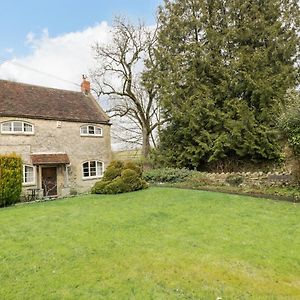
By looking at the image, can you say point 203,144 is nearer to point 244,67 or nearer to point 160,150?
point 160,150

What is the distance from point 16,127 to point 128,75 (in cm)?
1467

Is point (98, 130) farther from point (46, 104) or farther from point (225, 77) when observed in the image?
point (225, 77)

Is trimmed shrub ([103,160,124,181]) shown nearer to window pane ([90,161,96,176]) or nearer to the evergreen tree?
window pane ([90,161,96,176])

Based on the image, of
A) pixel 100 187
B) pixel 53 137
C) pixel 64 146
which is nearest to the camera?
pixel 100 187

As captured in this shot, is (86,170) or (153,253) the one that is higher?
(86,170)

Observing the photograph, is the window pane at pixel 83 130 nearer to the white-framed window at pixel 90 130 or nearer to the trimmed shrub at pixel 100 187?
the white-framed window at pixel 90 130

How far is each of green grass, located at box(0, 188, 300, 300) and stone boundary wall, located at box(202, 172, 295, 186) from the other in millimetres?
4722

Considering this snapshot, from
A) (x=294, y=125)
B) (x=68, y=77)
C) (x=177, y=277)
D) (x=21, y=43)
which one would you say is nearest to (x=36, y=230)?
(x=177, y=277)

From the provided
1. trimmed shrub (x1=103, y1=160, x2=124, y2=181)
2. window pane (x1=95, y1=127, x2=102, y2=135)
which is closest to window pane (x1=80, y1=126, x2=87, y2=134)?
window pane (x1=95, y1=127, x2=102, y2=135)

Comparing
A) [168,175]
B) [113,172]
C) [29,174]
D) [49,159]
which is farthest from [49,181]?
[168,175]

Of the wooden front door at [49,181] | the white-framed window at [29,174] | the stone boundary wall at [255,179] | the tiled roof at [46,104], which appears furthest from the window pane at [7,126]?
the stone boundary wall at [255,179]

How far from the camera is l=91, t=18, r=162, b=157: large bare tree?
104 ft

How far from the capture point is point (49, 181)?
2219 cm

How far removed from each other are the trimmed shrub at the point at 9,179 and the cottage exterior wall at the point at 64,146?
15.4 ft
